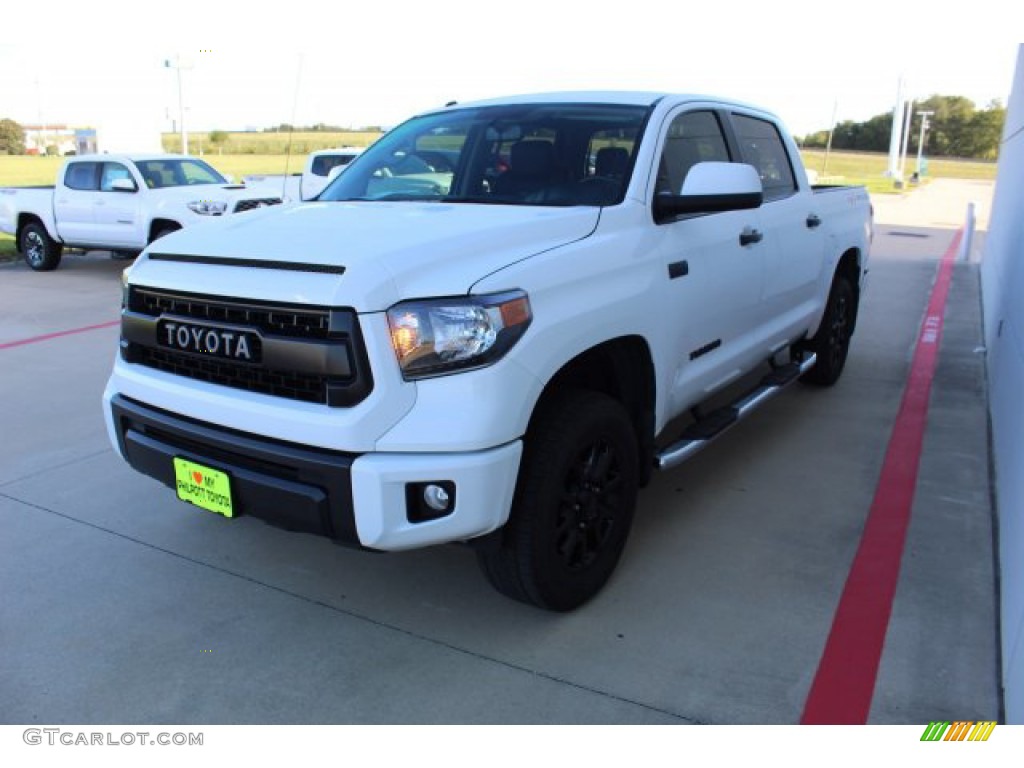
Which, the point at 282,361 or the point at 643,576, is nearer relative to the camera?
the point at 282,361

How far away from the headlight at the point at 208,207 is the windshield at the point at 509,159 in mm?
8187

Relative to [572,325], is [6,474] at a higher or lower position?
lower

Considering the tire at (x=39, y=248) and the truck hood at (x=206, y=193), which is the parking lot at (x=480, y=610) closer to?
the truck hood at (x=206, y=193)

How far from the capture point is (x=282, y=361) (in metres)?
2.72

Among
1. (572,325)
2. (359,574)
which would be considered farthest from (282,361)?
(359,574)

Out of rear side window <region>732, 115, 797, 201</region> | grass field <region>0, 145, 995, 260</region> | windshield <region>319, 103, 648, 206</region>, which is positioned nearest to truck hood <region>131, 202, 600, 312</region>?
windshield <region>319, 103, 648, 206</region>

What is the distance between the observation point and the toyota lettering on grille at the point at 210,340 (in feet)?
9.21

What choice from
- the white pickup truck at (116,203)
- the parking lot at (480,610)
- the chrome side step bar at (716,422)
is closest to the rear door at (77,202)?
the white pickup truck at (116,203)

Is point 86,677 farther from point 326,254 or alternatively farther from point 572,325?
point 572,325

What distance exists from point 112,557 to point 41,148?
77846mm

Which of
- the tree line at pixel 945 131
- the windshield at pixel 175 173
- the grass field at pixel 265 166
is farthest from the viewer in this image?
the tree line at pixel 945 131

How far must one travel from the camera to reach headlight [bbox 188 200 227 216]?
11797 millimetres
